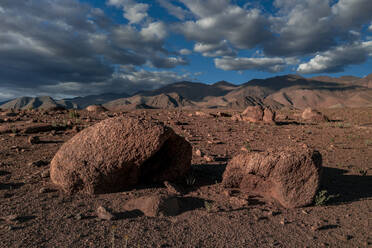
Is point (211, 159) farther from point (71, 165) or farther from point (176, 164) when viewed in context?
point (71, 165)

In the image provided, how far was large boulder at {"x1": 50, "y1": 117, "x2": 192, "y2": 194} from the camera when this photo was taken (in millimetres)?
4996

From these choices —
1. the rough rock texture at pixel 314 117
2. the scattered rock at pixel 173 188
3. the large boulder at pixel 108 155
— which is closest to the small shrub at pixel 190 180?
the scattered rock at pixel 173 188

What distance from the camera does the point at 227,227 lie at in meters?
4.06

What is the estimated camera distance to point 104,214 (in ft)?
13.4

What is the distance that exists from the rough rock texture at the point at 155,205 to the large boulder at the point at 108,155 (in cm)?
90

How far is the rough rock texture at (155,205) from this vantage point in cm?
427

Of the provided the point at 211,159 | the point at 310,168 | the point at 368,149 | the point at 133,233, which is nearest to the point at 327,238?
the point at 310,168

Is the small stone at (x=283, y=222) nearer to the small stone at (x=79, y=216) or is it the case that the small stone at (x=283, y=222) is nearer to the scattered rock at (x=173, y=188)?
the scattered rock at (x=173, y=188)

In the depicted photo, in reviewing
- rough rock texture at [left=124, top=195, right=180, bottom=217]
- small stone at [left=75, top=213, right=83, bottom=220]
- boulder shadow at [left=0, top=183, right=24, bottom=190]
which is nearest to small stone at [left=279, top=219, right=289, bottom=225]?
rough rock texture at [left=124, top=195, right=180, bottom=217]

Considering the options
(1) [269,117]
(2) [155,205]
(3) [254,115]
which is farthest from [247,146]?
(3) [254,115]

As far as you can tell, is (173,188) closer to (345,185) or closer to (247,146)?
(345,185)

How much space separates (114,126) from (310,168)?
14.9ft

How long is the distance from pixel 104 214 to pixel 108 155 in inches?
54.0

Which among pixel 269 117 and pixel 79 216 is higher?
pixel 269 117
